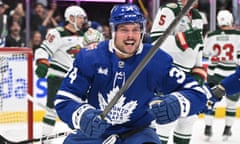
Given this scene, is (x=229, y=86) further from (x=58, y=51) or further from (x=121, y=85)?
(x=58, y=51)

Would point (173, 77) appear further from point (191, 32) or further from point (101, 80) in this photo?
point (191, 32)

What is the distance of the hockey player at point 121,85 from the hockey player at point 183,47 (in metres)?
1.23

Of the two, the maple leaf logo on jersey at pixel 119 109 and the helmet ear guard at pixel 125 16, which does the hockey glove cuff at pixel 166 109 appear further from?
the helmet ear guard at pixel 125 16

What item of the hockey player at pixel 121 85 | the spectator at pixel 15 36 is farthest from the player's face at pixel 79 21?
the hockey player at pixel 121 85

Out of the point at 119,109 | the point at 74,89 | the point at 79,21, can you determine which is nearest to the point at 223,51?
the point at 79,21

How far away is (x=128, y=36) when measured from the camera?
2217mm

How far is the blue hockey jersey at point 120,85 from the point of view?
7.39 ft

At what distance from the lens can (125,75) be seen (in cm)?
230

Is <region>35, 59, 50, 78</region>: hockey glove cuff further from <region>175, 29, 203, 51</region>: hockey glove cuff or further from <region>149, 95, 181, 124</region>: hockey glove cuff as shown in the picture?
<region>149, 95, 181, 124</region>: hockey glove cuff

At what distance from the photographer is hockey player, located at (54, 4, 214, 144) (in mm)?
2230

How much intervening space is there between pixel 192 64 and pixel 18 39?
2.84 metres

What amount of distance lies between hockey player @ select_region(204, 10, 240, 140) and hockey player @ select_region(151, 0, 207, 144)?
163cm

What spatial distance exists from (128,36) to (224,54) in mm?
3391

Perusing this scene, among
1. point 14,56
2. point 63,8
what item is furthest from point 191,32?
point 63,8
